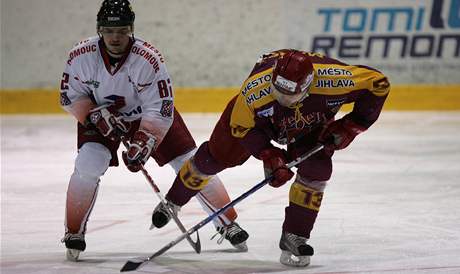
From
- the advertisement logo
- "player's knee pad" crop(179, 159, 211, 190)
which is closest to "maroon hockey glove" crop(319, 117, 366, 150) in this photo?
"player's knee pad" crop(179, 159, 211, 190)

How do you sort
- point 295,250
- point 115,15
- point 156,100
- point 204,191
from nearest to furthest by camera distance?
point 295,250 < point 115,15 < point 156,100 < point 204,191

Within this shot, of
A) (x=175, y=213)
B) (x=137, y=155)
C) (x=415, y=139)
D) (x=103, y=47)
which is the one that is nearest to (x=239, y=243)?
(x=175, y=213)

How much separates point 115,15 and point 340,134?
1.02 m

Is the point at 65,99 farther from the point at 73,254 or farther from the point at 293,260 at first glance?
the point at 293,260

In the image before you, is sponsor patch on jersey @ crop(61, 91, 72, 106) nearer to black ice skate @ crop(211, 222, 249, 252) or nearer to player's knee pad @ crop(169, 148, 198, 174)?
player's knee pad @ crop(169, 148, 198, 174)

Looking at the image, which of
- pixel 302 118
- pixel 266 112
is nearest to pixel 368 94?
pixel 302 118

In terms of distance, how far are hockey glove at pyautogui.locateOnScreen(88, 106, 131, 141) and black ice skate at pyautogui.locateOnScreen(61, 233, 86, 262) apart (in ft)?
1.40

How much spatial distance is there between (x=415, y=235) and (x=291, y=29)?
5374 mm

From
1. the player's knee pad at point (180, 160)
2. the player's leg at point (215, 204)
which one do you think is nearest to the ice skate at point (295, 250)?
the player's leg at point (215, 204)

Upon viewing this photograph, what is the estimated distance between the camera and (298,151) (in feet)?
12.5

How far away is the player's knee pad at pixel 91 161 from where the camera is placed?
3949 mm

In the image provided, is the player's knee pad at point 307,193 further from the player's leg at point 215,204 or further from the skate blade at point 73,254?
the skate blade at point 73,254

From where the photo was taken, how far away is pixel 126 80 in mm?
4023

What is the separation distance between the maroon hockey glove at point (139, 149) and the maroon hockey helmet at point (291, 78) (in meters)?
0.68
